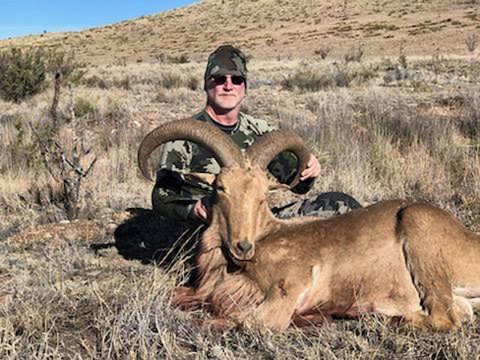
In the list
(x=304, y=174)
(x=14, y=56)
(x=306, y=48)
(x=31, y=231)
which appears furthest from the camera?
(x=306, y=48)

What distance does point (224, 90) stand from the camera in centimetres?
555

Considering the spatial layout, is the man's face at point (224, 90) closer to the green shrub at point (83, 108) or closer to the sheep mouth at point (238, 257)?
the sheep mouth at point (238, 257)

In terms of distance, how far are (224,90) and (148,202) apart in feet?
9.71

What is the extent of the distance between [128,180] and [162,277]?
451 centimetres

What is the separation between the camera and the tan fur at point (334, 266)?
4027mm

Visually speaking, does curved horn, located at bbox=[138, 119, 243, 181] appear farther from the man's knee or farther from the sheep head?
the man's knee

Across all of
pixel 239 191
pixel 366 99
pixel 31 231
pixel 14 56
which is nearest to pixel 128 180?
pixel 31 231

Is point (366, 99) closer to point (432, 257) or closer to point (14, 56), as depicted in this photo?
point (432, 257)

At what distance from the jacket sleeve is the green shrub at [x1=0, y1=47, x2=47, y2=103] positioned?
13.2 m

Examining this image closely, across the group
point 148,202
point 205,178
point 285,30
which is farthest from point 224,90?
point 285,30

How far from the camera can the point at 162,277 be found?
4.54 meters

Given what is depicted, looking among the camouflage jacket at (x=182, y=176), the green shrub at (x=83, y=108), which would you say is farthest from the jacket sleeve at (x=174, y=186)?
the green shrub at (x=83, y=108)

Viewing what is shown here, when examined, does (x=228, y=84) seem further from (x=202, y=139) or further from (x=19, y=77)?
(x=19, y=77)

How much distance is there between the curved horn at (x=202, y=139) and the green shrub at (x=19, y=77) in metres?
13.9
